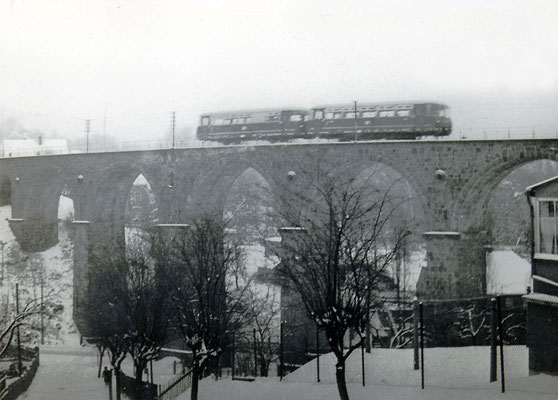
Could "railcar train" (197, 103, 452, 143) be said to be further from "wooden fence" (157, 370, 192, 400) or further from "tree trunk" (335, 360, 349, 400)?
"wooden fence" (157, 370, 192, 400)

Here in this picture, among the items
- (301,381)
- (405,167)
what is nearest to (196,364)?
(301,381)

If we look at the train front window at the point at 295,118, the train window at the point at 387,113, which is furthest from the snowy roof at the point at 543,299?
the train front window at the point at 295,118

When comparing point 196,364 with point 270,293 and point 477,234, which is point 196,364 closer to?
point 477,234

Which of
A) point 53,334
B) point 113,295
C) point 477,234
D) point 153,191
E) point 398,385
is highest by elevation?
point 153,191

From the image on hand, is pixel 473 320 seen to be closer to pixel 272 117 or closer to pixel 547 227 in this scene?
pixel 547 227

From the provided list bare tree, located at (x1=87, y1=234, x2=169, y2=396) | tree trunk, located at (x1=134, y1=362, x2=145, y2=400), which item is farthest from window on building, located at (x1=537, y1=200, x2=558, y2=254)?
tree trunk, located at (x1=134, y1=362, x2=145, y2=400)

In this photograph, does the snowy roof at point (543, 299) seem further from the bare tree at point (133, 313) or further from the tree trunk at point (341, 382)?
the bare tree at point (133, 313)
